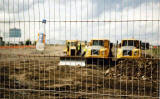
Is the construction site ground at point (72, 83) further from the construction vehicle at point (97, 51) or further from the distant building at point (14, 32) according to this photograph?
the construction vehicle at point (97, 51)

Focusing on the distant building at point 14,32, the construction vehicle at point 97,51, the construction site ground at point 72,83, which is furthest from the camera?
the construction vehicle at point 97,51

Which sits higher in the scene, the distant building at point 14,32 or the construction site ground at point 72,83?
the distant building at point 14,32

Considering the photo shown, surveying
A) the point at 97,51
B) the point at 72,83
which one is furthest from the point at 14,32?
the point at 97,51

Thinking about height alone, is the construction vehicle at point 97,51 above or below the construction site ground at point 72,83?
above

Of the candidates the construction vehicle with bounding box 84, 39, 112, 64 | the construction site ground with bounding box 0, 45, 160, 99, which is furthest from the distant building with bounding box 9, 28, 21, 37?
the construction vehicle with bounding box 84, 39, 112, 64

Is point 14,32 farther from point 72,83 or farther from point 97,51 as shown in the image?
point 97,51

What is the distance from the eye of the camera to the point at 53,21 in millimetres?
4156

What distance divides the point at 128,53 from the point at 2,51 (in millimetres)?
8482

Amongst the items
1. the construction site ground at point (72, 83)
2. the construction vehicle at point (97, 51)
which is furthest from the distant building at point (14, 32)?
the construction vehicle at point (97, 51)

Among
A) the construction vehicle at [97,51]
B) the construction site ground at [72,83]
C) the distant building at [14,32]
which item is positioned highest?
the distant building at [14,32]

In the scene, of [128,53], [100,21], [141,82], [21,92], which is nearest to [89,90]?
[21,92]

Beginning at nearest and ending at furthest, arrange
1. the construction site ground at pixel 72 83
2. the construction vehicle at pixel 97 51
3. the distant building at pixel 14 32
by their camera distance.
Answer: the distant building at pixel 14 32 < the construction site ground at pixel 72 83 < the construction vehicle at pixel 97 51

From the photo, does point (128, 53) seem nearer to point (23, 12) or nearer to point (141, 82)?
point (141, 82)

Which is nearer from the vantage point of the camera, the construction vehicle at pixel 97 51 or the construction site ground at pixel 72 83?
the construction site ground at pixel 72 83
